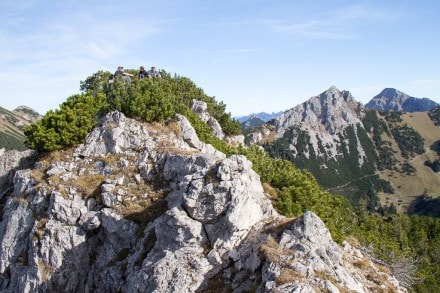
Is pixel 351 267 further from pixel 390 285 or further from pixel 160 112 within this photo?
pixel 160 112

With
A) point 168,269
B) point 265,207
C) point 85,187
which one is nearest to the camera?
point 168,269

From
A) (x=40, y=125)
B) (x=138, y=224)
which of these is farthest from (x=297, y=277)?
(x=40, y=125)

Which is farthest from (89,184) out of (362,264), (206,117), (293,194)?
(206,117)

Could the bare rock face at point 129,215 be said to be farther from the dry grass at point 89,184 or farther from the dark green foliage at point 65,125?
the dark green foliage at point 65,125

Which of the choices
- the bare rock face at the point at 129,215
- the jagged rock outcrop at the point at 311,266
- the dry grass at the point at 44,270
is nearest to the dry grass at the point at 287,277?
the jagged rock outcrop at the point at 311,266

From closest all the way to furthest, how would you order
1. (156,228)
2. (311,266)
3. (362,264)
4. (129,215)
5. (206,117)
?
(311,266) → (362,264) → (156,228) → (129,215) → (206,117)

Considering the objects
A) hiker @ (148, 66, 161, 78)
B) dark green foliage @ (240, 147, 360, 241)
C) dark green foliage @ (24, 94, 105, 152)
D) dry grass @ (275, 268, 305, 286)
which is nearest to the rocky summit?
dry grass @ (275, 268, 305, 286)

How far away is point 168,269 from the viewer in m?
21.6

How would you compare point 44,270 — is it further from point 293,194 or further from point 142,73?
point 142,73

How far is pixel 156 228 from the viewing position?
24062 millimetres

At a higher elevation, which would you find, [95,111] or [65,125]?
[95,111]

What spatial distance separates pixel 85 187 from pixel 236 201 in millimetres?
13643

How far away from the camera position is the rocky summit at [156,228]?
20.8 meters

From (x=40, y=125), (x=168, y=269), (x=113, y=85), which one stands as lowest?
(x=168, y=269)
